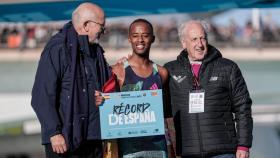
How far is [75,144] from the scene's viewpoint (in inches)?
208

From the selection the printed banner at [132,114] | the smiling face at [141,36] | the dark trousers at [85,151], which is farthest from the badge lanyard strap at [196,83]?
the dark trousers at [85,151]

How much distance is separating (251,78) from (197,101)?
52.9ft

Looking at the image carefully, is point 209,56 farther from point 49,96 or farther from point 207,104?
point 49,96

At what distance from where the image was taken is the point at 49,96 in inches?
207

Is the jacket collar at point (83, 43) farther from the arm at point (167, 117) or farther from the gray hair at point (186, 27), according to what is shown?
the gray hair at point (186, 27)

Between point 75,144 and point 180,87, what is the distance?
0.91 metres

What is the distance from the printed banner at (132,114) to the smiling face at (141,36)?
28 cm

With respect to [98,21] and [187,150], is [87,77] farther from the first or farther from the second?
[187,150]

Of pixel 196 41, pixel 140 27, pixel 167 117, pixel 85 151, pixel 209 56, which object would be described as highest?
pixel 140 27

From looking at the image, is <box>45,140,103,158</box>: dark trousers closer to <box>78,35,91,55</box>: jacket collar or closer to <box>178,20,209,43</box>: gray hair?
<box>78,35,91,55</box>: jacket collar

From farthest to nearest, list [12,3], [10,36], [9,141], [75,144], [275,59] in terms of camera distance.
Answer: [10,36] < [275,59] < [9,141] < [12,3] < [75,144]

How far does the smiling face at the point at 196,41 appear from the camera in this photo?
5.74 m

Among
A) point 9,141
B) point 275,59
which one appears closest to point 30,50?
point 275,59

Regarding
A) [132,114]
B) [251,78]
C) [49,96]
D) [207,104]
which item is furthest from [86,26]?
[251,78]
